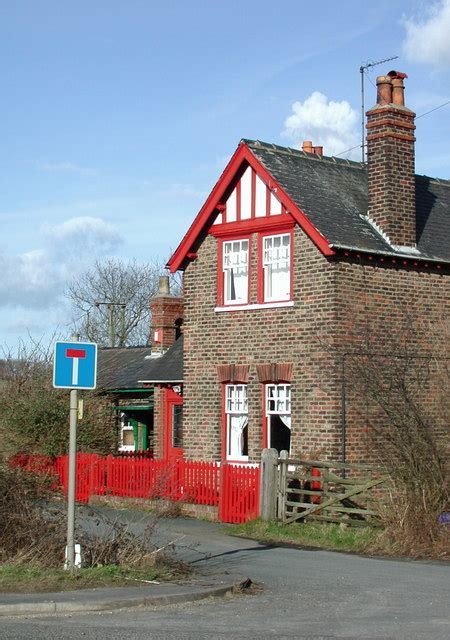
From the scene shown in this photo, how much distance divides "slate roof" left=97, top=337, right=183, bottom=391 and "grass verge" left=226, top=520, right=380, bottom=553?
31.3 feet

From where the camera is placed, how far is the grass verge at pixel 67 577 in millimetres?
12156

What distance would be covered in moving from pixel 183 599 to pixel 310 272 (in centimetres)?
1072

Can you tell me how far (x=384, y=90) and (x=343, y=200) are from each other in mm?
2447

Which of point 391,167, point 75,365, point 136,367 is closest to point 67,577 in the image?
point 75,365

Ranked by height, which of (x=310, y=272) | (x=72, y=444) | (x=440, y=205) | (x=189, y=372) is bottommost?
(x=72, y=444)

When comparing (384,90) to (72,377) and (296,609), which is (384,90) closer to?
(72,377)

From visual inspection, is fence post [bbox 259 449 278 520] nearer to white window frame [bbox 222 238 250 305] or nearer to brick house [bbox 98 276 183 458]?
white window frame [bbox 222 238 250 305]

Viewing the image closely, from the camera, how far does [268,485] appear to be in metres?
19.8

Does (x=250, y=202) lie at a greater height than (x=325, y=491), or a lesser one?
greater

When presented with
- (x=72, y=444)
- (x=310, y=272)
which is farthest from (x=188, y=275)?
(x=72, y=444)

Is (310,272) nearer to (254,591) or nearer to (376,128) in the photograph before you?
(376,128)

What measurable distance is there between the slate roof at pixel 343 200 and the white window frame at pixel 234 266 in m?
1.72

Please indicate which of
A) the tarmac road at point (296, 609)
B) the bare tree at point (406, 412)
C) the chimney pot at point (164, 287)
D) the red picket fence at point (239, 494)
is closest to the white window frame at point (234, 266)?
the bare tree at point (406, 412)

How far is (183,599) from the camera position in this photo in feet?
39.5
